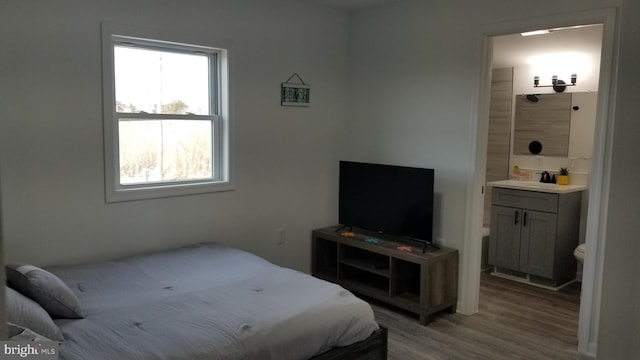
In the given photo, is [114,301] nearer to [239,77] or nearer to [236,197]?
[236,197]

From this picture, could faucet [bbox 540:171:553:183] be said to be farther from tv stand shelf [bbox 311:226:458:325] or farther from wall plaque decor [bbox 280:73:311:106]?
wall plaque decor [bbox 280:73:311:106]

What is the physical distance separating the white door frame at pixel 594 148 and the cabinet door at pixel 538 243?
1149mm

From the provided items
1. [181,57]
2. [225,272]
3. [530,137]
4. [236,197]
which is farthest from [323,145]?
[530,137]

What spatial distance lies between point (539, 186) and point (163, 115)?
3473 millimetres

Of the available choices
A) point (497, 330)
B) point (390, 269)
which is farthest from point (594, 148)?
point (390, 269)

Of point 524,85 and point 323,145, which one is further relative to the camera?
point 524,85

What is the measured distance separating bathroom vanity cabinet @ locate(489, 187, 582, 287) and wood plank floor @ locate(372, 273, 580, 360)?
11.8 inches

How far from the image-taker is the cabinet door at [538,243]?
462cm

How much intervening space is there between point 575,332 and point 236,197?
8.91ft

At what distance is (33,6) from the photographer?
2.94 m

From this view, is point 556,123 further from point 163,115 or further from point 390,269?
point 163,115

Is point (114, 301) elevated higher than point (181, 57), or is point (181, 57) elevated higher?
point (181, 57)

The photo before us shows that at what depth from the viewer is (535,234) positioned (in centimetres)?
473

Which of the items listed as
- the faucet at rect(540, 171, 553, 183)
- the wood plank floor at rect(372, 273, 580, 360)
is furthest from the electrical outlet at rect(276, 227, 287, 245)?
the faucet at rect(540, 171, 553, 183)
